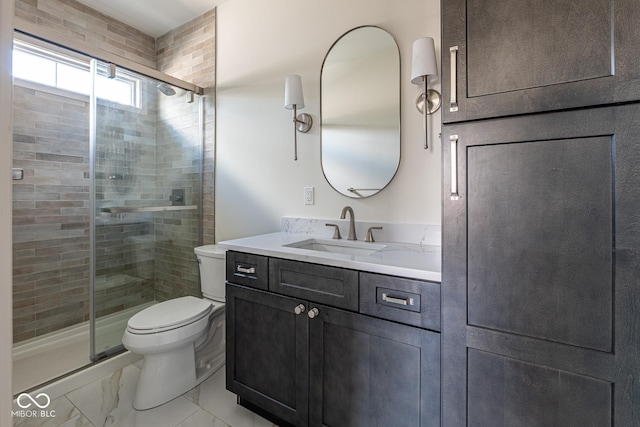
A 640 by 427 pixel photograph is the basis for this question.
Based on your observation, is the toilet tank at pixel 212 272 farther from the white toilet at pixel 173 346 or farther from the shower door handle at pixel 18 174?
the shower door handle at pixel 18 174

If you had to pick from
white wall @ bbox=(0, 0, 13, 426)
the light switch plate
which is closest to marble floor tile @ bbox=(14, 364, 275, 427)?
the light switch plate

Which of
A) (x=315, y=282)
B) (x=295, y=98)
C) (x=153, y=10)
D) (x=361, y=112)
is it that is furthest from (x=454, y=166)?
(x=153, y=10)

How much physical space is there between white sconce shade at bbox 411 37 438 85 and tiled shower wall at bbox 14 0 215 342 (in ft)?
5.62

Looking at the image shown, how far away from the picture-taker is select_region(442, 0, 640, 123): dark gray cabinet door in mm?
738

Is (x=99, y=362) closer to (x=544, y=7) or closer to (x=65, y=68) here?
(x=65, y=68)

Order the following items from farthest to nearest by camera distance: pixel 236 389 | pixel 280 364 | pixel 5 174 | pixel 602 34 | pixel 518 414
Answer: pixel 236 389 < pixel 280 364 < pixel 518 414 < pixel 602 34 < pixel 5 174

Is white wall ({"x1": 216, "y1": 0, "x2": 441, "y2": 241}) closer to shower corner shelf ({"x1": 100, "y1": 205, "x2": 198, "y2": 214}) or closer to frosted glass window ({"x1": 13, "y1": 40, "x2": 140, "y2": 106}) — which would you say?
shower corner shelf ({"x1": 100, "y1": 205, "x2": 198, "y2": 214})

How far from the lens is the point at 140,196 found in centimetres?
229

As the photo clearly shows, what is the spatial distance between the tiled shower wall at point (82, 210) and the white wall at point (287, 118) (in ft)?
0.80

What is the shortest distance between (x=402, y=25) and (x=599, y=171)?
1264 millimetres

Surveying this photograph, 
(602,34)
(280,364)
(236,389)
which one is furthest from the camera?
(236,389)

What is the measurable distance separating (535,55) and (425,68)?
2.17 ft

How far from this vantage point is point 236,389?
1.52 metres

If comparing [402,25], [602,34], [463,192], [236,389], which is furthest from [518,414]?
[402,25]
